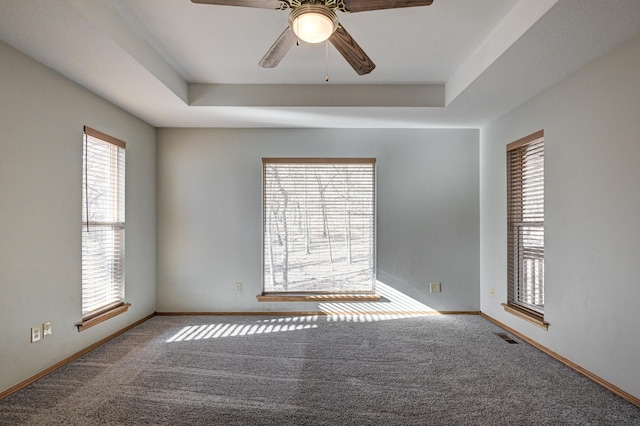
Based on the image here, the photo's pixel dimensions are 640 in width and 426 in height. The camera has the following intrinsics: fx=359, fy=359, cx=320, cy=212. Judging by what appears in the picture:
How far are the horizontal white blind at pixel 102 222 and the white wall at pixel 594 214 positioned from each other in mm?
4091

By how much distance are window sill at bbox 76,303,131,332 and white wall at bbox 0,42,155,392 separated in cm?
6

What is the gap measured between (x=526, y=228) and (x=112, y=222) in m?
4.19

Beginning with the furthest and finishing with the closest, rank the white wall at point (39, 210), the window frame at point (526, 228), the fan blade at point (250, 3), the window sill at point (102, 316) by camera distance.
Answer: the window frame at point (526, 228) → the window sill at point (102, 316) → the white wall at point (39, 210) → the fan blade at point (250, 3)

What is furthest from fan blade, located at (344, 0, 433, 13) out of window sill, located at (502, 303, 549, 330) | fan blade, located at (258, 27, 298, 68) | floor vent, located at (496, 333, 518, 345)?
floor vent, located at (496, 333, 518, 345)

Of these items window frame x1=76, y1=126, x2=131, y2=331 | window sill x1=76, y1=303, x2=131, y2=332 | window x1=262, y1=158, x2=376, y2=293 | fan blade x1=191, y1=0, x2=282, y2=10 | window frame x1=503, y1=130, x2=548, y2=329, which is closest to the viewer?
fan blade x1=191, y1=0, x2=282, y2=10

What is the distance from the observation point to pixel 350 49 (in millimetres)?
2117

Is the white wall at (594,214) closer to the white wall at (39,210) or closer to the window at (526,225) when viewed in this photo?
the window at (526,225)

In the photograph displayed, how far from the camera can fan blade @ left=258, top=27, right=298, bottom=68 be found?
6.55 ft

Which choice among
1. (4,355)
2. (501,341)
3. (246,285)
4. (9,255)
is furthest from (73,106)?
(501,341)

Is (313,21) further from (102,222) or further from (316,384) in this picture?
(102,222)

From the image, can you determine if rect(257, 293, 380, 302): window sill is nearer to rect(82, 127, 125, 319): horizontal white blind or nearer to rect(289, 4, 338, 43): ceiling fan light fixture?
rect(82, 127, 125, 319): horizontal white blind

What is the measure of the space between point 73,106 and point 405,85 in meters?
3.06

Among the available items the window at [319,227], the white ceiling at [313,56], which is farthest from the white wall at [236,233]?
the white ceiling at [313,56]

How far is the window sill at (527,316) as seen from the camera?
10.5 feet
